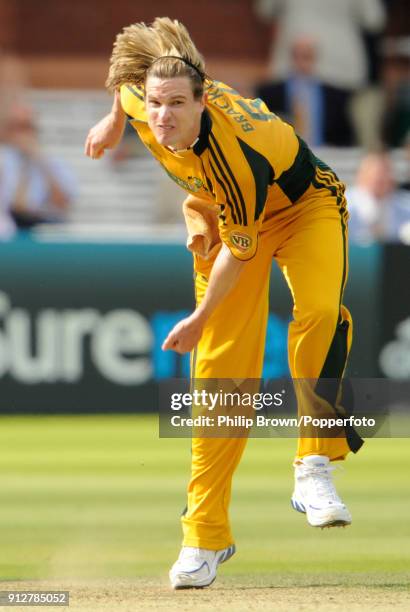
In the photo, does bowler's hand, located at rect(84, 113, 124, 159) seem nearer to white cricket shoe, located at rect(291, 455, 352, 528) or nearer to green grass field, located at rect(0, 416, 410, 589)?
white cricket shoe, located at rect(291, 455, 352, 528)

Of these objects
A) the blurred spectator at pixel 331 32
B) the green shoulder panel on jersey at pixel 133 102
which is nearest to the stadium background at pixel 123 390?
the blurred spectator at pixel 331 32

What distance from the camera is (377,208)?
37.1 ft

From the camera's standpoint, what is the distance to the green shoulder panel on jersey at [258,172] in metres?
5.14

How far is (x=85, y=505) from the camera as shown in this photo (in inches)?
298

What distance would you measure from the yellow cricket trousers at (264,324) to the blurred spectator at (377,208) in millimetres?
5486

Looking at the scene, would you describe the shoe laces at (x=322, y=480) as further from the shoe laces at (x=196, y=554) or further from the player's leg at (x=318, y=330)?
the shoe laces at (x=196, y=554)

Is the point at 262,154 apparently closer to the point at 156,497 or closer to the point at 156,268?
the point at 156,497

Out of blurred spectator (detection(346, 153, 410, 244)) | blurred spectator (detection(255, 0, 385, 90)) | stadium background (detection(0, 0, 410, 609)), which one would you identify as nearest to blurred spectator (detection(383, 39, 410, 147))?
stadium background (detection(0, 0, 410, 609))

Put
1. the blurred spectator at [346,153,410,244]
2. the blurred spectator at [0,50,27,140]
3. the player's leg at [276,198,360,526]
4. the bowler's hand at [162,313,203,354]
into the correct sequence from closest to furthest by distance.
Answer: the bowler's hand at [162,313,203,354] < the player's leg at [276,198,360,526] < the blurred spectator at [346,153,410,244] < the blurred spectator at [0,50,27,140]

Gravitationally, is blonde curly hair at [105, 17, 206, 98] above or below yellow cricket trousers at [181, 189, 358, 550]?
above

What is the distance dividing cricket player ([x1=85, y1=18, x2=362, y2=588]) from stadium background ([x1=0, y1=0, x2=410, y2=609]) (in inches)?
16.1

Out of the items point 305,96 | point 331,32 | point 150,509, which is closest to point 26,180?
point 305,96

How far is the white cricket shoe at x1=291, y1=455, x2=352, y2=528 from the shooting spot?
5516mm

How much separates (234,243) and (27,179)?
6.77 metres
